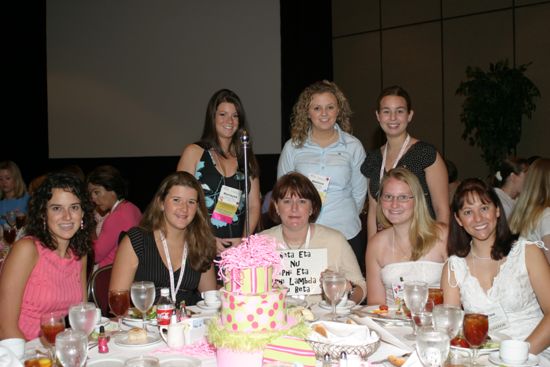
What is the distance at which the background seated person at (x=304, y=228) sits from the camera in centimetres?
372

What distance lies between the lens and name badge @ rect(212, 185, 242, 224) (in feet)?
13.9

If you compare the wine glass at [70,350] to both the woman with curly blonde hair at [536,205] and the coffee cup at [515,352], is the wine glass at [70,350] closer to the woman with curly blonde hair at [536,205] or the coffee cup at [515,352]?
the coffee cup at [515,352]

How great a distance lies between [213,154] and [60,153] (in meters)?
6.61

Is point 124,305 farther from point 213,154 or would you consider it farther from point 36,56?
point 36,56

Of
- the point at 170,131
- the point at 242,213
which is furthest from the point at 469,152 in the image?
the point at 242,213

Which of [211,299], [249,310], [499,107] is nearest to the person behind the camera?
[249,310]

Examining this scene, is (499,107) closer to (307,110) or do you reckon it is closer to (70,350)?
(307,110)

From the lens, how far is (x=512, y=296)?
2906mm

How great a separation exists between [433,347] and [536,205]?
2.78 m

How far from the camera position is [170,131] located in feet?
29.8

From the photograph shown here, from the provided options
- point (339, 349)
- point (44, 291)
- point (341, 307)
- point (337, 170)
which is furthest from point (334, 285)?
point (337, 170)

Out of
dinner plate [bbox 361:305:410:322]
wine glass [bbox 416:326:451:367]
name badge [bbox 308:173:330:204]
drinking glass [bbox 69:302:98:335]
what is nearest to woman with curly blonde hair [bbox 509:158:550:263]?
name badge [bbox 308:173:330:204]

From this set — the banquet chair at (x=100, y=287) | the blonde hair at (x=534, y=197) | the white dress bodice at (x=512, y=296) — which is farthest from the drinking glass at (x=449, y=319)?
the blonde hair at (x=534, y=197)

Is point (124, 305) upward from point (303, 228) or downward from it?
downward
